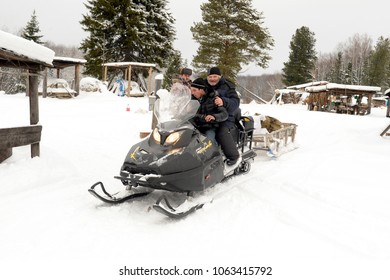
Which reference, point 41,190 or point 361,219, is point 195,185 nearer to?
point 361,219

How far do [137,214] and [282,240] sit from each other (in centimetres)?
165

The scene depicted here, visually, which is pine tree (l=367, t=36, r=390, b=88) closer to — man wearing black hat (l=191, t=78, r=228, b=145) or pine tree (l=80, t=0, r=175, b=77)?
pine tree (l=80, t=0, r=175, b=77)

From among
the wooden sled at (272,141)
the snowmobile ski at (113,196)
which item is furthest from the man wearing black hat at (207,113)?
the wooden sled at (272,141)

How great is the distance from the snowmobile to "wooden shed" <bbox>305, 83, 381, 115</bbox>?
19.9 metres

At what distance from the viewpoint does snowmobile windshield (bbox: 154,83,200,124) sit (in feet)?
13.4

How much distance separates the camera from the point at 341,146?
8.91 metres

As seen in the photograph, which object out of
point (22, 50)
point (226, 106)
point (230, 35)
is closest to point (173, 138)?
point (226, 106)

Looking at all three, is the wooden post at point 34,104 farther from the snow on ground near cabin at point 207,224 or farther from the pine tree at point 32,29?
the pine tree at point 32,29

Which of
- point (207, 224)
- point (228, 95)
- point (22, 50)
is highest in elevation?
point (22, 50)

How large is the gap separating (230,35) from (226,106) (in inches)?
855

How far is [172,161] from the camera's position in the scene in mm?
3594

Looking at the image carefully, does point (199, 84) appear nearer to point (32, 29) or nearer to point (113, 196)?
point (113, 196)

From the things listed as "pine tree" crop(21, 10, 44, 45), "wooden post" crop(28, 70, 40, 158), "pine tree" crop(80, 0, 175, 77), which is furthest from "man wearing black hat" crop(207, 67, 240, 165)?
"pine tree" crop(21, 10, 44, 45)

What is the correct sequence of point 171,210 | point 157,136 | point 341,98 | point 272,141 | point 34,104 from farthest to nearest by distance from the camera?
point 341,98 → point 272,141 → point 34,104 → point 157,136 → point 171,210
